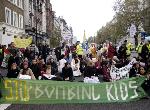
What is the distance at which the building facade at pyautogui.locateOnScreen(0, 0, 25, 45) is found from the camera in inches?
2041

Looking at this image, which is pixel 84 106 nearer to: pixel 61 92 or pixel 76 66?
pixel 61 92

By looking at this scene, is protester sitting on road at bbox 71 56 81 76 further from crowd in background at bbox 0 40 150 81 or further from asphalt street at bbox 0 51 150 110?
asphalt street at bbox 0 51 150 110

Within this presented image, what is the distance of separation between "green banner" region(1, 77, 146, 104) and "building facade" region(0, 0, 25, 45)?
32.7 meters

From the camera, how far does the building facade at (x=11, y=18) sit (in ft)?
170

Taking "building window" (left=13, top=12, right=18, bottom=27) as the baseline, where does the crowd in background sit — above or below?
below

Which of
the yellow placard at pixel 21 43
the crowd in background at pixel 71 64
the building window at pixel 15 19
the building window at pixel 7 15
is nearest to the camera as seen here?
the crowd in background at pixel 71 64

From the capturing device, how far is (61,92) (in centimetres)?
1396

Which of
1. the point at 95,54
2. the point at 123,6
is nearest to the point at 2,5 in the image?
the point at 95,54

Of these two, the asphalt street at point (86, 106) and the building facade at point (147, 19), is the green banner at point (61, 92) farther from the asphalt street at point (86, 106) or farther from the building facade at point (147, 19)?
the building facade at point (147, 19)

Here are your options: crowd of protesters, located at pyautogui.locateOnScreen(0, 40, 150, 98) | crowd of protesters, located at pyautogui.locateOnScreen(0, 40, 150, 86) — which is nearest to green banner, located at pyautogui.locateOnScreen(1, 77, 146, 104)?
crowd of protesters, located at pyautogui.locateOnScreen(0, 40, 150, 98)

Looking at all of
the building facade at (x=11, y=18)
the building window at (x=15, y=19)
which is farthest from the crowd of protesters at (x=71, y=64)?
the building window at (x=15, y=19)

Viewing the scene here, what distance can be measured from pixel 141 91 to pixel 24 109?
3.70 meters

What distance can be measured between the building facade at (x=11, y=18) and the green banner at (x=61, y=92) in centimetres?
3268

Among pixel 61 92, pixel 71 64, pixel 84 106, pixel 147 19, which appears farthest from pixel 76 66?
pixel 147 19
